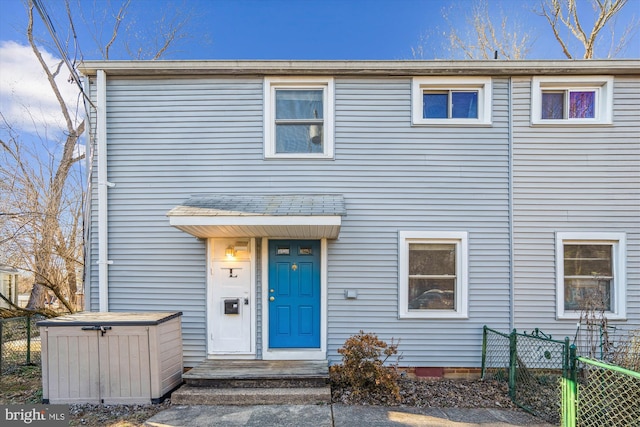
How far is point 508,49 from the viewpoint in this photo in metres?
11.0

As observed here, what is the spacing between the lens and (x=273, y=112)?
5.39 meters

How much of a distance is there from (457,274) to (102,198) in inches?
229

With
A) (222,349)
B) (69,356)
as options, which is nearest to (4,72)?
(69,356)

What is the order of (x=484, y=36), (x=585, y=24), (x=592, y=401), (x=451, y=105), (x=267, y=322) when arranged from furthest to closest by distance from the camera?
(x=484, y=36), (x=585, y=24), (x=451, y=105), (x=267, y=322), (x=592, y=401)

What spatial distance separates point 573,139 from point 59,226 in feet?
35.1

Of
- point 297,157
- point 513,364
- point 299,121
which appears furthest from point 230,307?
point 513,364

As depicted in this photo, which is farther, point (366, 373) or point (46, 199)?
point (46, 199)

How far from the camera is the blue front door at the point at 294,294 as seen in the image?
520 centimetres

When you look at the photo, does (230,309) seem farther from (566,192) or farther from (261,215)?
(566,192)

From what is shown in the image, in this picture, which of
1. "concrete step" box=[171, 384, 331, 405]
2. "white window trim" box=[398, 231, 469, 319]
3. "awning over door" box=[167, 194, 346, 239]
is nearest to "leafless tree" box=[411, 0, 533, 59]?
"white window trim" box=[398, 231, 469, 319]

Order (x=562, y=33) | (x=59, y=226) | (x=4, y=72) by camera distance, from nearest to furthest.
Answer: (x=59, y=226), (x=4, y=72), (x=562, y=33)

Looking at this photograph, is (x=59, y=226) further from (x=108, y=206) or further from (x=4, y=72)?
(x=4, y=72)

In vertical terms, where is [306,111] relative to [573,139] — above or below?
above

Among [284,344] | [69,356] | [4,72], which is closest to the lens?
[69,356]
